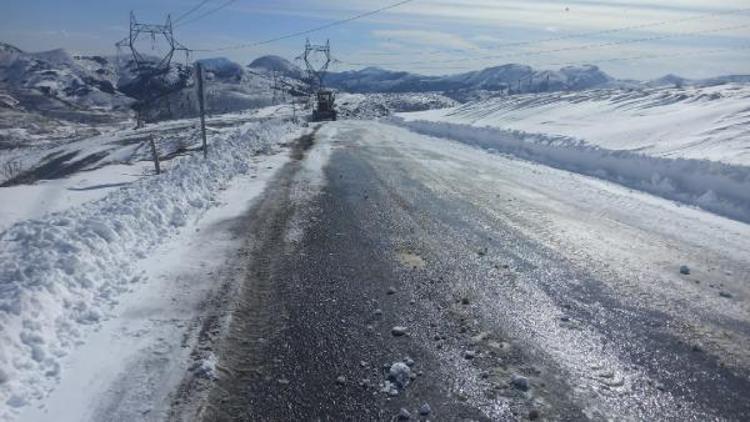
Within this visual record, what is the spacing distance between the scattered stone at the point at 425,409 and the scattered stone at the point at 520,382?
0.84 meters

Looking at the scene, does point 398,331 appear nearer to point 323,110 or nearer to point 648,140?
point 648,140

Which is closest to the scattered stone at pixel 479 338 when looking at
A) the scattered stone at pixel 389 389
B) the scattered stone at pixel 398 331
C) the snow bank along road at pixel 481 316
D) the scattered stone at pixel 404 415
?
the snow bank along road at pixel 481 316

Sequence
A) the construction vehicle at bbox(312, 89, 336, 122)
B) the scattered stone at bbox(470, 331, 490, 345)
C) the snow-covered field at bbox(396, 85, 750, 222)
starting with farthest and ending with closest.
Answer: the construction vehicle at bbox(312, 89, 336, 122) < the snow-covered field at bbox(396, 85, 750, 222) < the scattered stone at bbox(470, 331, 490, 345)

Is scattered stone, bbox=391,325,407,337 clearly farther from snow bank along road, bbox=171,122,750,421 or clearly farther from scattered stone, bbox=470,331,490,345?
scattered stone, bbox=470,331,490,345

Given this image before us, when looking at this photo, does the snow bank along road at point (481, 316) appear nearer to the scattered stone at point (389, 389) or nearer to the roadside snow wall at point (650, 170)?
the scattered stone at point (389, 389)

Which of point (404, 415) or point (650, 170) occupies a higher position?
point (650, 170)

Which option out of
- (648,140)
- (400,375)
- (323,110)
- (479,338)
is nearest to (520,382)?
(479,338)

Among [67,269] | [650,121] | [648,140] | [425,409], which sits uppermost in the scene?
[650,121]

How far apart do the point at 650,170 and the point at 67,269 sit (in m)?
14.9

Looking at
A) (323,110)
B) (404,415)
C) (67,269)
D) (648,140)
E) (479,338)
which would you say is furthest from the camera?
(323,110)

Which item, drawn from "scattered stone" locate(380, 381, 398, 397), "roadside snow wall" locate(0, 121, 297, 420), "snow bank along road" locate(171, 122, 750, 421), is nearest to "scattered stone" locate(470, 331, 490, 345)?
"snow bank along road" locate(171, 122, 750, 421)

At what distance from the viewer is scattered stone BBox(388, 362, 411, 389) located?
4.66m

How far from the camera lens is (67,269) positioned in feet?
21.2

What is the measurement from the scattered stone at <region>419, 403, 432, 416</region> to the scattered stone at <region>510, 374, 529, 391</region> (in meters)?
0.84
